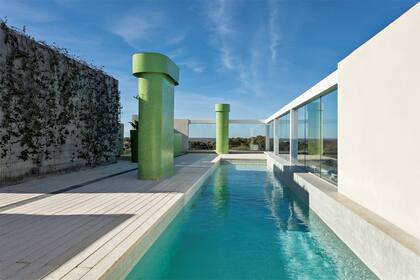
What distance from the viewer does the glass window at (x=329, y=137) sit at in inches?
235

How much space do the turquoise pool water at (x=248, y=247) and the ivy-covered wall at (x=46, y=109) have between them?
14.6 feet

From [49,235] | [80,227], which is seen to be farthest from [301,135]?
[49,235]

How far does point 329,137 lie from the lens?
20.7 feet

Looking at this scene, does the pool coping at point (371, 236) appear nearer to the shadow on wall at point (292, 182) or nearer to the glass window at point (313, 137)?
the shadow on wall at point (292, 182)

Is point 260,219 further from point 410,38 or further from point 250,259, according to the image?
point 410,38

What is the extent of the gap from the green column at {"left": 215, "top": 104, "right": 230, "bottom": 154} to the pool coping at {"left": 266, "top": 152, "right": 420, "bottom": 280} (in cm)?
1590

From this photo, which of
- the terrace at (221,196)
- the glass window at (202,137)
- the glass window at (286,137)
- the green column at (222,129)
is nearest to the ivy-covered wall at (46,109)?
the terrace at (221,196)

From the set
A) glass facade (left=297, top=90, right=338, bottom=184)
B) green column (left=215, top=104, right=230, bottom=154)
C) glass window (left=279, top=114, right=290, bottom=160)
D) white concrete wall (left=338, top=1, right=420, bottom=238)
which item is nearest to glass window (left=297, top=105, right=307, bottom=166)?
glass facade (left=297, top=90, right=338, bottom=184)

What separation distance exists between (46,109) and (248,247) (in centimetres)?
675

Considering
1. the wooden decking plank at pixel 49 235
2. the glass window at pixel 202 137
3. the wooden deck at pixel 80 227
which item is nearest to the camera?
the wooden deck at pixel 80 227

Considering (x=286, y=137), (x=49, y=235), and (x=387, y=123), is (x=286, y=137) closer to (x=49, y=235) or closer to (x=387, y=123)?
(x=387, y=123)

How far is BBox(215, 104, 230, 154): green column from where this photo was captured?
21625 millimetres

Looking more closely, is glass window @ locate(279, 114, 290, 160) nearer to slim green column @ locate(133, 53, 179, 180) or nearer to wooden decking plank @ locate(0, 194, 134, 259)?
slim green column @ locate(133, 53, 179, 180)

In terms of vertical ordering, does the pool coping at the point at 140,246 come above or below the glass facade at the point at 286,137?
below
